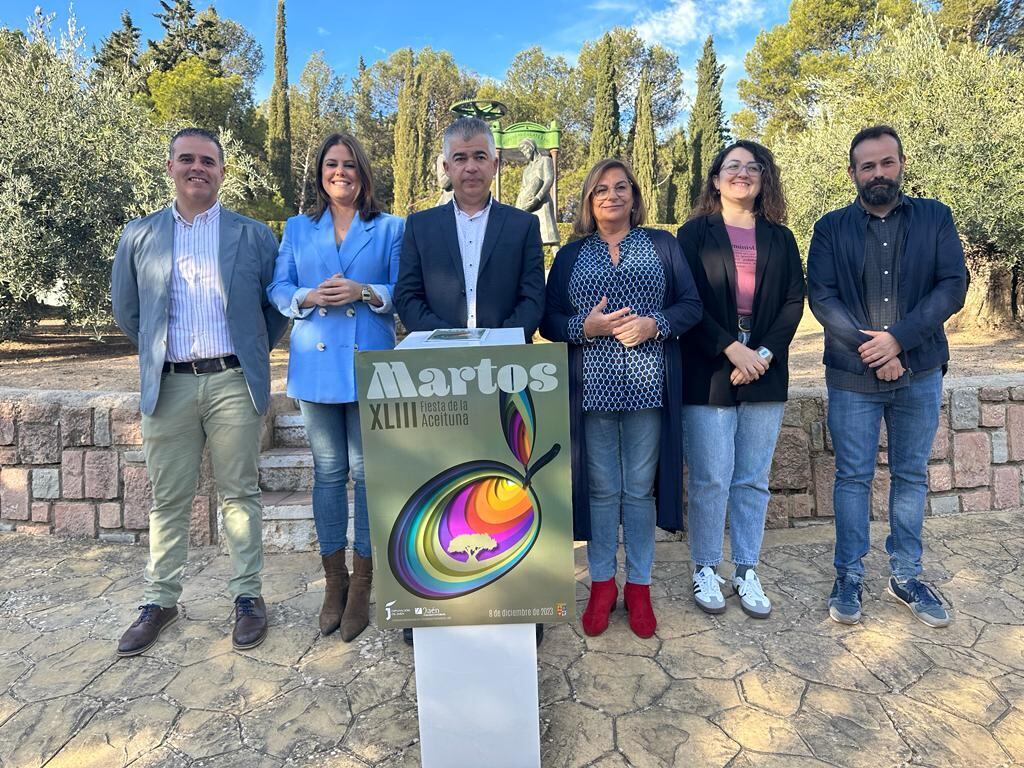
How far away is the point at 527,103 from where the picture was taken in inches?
1335

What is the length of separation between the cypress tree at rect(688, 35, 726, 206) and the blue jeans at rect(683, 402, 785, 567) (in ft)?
72.7

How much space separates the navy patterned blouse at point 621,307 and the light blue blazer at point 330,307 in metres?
0.74

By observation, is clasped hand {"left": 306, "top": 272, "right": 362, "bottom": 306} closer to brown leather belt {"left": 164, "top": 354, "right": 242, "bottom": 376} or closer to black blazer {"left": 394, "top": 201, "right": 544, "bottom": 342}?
black blazer {"left": 394, "top": 201, "right": 544, "bottom": 342}

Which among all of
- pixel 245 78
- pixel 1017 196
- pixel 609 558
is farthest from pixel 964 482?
pixel 245 78

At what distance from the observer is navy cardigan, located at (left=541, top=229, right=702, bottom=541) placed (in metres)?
2.46

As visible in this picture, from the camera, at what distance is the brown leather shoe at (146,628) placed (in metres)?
2.48

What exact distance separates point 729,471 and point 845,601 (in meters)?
0.69

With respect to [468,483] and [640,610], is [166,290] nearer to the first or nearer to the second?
[468,483]

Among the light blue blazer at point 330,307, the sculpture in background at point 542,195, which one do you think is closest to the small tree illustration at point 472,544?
the light blue blazer at point 330,307

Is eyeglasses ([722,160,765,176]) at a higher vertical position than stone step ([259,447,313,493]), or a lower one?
higher

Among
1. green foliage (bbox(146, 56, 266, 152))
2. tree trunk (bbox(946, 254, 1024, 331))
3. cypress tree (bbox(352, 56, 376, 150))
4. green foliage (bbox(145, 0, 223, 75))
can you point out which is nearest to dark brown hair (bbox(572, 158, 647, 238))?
tree trunk (bbox(946, 254, 1024, 331))

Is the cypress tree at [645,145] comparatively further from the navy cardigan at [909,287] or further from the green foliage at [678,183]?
the navy cardigan at [909,287]

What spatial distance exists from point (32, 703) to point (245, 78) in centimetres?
3803

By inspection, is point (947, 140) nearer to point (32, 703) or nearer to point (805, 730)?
point (805, 730)
